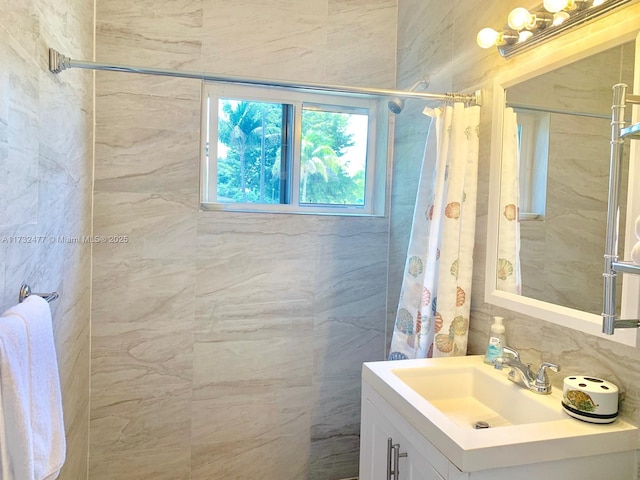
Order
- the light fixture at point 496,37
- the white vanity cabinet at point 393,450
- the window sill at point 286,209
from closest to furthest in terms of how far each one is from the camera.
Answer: the white vanity cabinet at point 393,450 → the light fixture at point 496,37 → the window sill at point 286,209

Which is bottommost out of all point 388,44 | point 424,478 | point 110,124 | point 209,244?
point 424,478

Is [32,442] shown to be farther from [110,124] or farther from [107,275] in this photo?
[110,124]

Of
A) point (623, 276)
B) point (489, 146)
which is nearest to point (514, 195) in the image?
point (489, 146)

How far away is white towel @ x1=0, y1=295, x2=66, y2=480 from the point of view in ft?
3.15

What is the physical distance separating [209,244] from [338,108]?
3.47ft

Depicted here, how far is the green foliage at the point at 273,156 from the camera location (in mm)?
2258

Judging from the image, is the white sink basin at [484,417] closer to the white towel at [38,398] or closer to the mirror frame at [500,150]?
the mirror frame at [500,150]

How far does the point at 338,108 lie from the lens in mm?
2418

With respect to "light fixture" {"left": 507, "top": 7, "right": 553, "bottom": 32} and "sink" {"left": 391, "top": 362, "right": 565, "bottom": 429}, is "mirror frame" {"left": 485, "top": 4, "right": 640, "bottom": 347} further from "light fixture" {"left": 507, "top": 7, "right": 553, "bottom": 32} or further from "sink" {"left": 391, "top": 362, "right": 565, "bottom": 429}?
"sink" {"left": 391, "top": 362, "right": 565, "bottom": 429}

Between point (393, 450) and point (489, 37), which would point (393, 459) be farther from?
point (489, 37)

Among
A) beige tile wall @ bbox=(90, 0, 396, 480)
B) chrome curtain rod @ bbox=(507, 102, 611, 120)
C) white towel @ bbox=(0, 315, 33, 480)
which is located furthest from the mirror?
white towel @ bbox=(0, 315, 33, 480)

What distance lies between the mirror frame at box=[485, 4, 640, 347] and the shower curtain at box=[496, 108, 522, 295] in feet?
0.06

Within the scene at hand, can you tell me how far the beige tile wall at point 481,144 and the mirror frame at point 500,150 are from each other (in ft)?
0.04

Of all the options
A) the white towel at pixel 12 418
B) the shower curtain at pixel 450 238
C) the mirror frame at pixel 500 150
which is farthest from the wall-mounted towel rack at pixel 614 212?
the white towel at pixel 12 418
